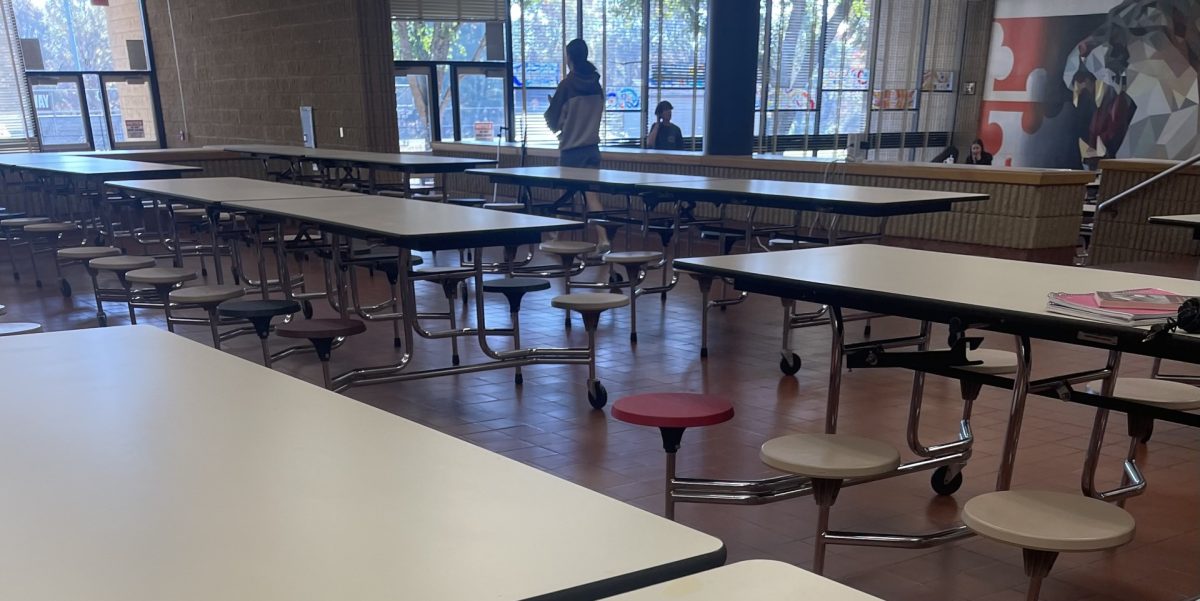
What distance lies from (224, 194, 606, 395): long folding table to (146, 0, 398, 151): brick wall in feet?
19.4

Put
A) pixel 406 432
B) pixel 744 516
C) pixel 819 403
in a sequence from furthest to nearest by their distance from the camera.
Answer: pixel 819 403 < pixel 744 516 < pixel 406 432

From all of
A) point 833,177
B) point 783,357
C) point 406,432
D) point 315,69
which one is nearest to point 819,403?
point 783,357

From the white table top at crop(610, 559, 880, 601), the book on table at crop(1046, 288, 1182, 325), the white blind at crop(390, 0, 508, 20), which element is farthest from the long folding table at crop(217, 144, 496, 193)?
the white table top at crop(610, 559, 880, 601)

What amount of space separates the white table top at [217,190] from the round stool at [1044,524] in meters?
4.01

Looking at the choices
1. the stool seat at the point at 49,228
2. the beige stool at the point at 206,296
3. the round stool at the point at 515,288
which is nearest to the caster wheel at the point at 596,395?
the round stool at the point at 515,288

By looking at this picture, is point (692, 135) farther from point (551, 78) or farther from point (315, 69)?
point (315, 69)

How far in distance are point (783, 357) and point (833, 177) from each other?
3.72 m

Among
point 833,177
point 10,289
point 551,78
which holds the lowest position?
point 10,289

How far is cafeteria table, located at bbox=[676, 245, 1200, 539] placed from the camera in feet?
6.77

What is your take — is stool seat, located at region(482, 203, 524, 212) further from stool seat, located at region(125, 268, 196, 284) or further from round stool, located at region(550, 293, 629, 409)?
round stool, located at region(550, 293, 629, 409)

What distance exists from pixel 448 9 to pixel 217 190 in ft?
22.7

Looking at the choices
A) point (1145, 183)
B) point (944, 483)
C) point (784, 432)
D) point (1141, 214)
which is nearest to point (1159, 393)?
point (944, 483)

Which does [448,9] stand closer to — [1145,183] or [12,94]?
[12,94]

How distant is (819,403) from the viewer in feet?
13.3
